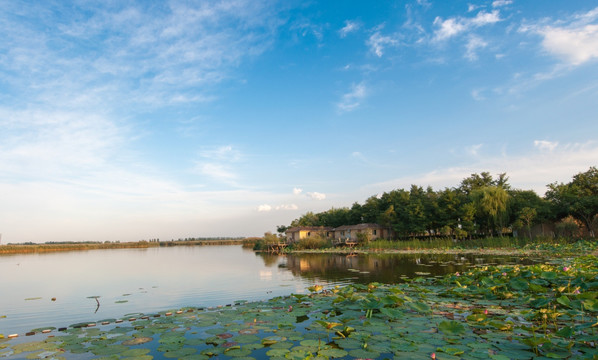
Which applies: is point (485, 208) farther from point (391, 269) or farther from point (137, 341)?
point (137, 341)

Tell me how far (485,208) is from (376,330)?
32557 mm

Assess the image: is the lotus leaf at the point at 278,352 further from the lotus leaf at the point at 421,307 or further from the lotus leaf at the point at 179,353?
the lotus leaf at the point at 421,307

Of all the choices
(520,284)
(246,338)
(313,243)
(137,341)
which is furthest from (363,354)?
(313,243)

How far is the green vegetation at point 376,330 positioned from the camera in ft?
14.9

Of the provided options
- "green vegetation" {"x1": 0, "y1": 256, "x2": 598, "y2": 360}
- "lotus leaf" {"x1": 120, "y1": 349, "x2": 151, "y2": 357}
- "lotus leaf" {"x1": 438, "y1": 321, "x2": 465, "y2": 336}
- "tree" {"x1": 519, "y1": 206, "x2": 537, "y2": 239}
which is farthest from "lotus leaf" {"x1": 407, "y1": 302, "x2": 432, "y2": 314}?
"tree" {"x1": 519, "y1": 206, "x2": 537, "y2": 239}

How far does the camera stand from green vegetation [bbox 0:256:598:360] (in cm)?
453

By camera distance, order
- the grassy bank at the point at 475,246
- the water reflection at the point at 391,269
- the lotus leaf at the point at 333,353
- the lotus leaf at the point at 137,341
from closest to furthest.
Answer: the lotus leaf at the point at 333,353 < the lotus leaf at the point at 137,341 < the water reflection at the point at 391,269 < the grassy bank at the point at 475,246

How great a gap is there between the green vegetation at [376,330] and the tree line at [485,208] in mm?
27649

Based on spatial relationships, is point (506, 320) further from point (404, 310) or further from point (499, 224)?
point (499, 224)

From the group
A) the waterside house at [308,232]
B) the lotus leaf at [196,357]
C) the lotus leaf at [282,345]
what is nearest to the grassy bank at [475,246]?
the waterside house at [308,232]

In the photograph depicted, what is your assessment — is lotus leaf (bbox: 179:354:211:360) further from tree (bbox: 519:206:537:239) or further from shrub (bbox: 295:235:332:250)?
shrub (bbox: 295:235:332:250)

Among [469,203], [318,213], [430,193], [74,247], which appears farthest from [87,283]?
[74,247]

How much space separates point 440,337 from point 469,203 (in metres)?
34.2

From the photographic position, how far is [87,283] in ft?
55.7
